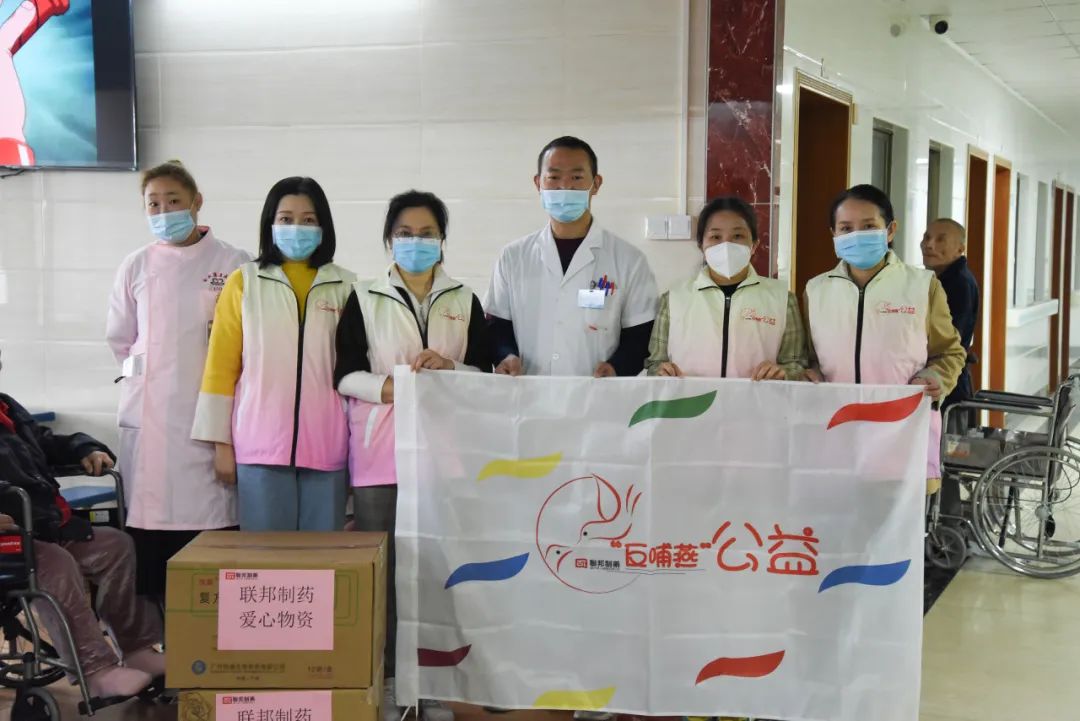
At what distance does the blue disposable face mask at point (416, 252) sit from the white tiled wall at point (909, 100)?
6.28 ft

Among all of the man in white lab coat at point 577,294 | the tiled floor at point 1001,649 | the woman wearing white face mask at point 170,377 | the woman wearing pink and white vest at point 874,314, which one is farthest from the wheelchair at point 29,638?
the tiled floor at point 1001,649

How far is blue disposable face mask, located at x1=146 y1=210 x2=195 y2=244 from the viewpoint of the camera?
10.2 ft

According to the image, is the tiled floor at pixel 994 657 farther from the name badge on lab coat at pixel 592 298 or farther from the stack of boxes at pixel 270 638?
the name badge on lab coat at pixel 592 298

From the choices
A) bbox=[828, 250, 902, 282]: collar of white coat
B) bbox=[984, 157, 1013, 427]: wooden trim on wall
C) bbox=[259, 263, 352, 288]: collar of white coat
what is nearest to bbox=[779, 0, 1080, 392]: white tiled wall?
bbox=[984, 157, 1013, 427]: wooden trim on wall

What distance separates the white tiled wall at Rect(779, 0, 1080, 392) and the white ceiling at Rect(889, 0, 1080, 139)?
14cm

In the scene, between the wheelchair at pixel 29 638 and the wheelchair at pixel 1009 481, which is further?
the wheelchair at pixel 1009 481

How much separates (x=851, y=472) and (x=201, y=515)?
190cm

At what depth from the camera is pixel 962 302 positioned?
16.1 ft

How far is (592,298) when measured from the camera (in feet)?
9.82

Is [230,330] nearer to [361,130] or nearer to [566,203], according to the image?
[566,203]

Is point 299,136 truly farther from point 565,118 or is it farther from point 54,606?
point 54,606

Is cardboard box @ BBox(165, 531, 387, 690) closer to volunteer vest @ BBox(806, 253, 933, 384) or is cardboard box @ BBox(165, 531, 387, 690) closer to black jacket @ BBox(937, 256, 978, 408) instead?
volunteer vest @ BBox(806, 253, 933, 384)

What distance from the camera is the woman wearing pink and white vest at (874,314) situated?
2855 millimetres

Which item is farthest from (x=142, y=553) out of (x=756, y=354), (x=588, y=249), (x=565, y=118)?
(x=565, y=118)
